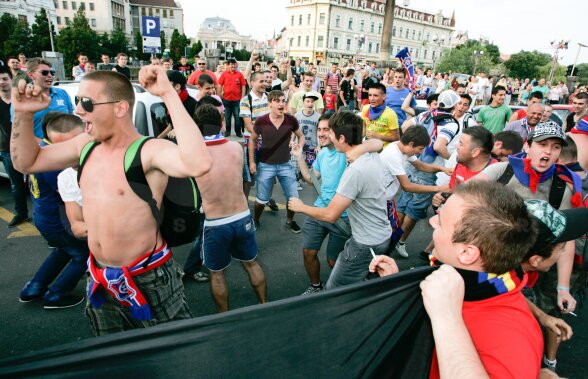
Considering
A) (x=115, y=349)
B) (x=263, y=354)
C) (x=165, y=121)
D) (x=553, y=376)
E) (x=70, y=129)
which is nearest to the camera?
(x=115, y=349)

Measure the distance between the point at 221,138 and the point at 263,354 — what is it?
228cm

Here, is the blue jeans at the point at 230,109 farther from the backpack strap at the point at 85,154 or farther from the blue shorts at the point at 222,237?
the backpack strap at the point at 85,154

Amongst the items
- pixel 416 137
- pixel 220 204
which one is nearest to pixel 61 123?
pixel 220 204

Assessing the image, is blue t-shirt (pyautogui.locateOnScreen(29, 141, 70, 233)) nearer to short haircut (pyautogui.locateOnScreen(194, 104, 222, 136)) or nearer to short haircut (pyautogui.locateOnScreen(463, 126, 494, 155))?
short haircut (pyautogui.locateOnScreen(194, 104, 222, 136))

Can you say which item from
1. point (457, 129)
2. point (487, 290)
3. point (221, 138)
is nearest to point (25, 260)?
point (221, 138)

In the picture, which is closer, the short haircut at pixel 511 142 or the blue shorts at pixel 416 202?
the short haircut at pixel 511 142

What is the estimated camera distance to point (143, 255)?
2117mm

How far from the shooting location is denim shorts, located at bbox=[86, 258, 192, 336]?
2162mm

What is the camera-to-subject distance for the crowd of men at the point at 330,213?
1.16 meters

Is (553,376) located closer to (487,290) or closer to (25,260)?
(487,290)

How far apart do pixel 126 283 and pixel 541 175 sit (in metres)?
3.06

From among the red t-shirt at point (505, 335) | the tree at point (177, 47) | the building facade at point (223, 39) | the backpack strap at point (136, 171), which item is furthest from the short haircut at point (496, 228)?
the building facade at point (223, 39)

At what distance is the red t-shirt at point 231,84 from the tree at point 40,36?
36690mm

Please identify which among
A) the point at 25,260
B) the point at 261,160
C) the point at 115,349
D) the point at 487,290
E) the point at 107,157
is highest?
the point at 107,157
